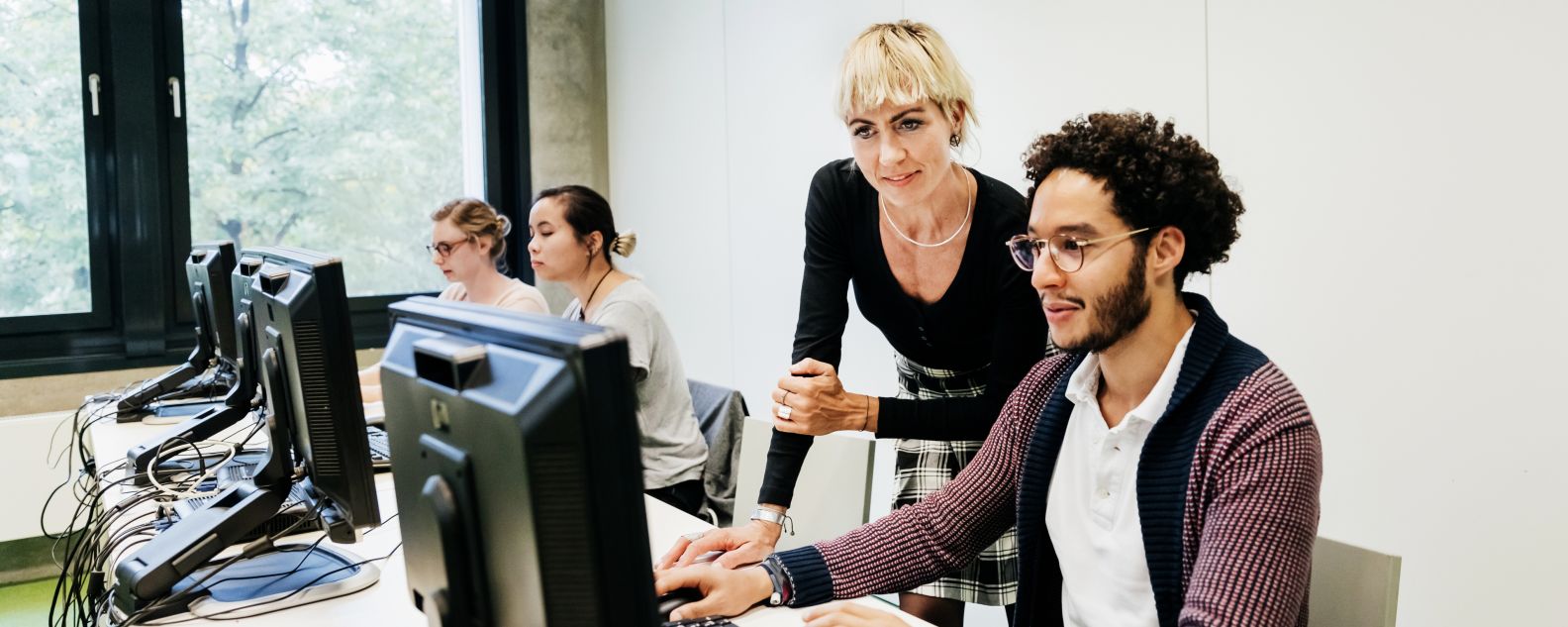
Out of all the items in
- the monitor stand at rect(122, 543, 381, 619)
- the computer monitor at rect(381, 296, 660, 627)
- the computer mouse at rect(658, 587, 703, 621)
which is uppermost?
the computer monitor at rect(381, 296, 660, 627)

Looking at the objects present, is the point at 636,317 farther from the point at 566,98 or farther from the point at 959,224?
the point at 566,98

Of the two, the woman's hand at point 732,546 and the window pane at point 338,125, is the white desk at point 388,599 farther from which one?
the window pane at point 338,125

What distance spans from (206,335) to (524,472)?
7.75 ft

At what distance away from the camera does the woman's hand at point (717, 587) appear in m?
1.44

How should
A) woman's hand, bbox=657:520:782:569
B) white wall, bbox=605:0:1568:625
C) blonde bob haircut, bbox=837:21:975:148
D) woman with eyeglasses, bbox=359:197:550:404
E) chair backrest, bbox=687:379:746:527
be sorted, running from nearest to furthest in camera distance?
1. woman's hand, bbox=657:520:782:569
2. blonde bob haircut, bbox=837:21:975:148
3. white wall, bbox=605:0:1568:625
4. chair backrest, bbox=687:379:746:527
5. woman with eyeglasses, bbox=359:197:550:404

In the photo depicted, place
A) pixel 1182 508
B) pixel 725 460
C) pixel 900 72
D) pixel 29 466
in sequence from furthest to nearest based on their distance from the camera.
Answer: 1. pixel 29 466
2. pixel 725 460
3. pixel 900 72
4. pixel 1182 508

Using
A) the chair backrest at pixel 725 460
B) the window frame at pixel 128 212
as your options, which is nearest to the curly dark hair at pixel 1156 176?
the chair backrest at pixel 725 460

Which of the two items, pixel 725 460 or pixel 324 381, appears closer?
pixel 324 381

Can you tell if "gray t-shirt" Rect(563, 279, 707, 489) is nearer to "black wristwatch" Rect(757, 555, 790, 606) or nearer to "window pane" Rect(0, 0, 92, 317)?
"black wristwatch" Rect(757, 555, 790, 606)

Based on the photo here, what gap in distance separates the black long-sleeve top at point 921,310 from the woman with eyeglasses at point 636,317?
79 centimetres

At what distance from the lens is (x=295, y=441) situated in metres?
1.67

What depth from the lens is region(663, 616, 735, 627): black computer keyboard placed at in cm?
Result: 140

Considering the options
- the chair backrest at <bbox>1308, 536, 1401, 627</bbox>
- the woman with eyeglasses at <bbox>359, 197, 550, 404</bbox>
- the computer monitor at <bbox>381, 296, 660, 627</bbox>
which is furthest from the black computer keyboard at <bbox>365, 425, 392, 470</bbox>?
the chair backrest at <bbox>1308, 536, 1401, 627</bbox>

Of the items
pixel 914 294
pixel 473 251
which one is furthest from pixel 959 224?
pixel 473 251
